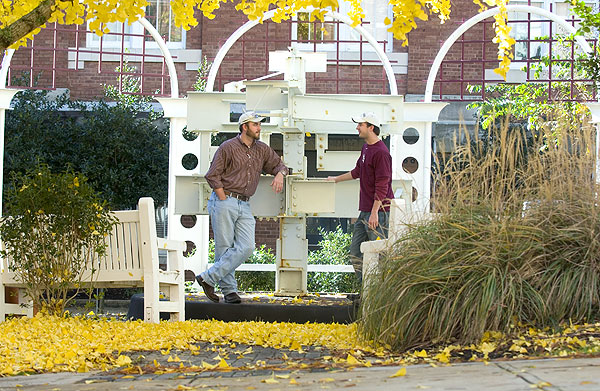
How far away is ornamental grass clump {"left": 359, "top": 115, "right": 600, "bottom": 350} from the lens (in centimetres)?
564

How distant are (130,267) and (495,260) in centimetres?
353

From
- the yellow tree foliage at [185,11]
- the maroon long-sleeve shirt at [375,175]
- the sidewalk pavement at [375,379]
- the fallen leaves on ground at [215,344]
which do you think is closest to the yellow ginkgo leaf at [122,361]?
the fallen leaves on ground at [215,344]

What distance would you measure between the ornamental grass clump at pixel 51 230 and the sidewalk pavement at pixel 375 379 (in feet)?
8.08

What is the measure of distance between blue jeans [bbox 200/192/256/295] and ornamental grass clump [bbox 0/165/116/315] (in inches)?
53.6

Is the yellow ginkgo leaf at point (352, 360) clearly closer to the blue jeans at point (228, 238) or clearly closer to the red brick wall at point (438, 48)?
the blue jeans at point (228, 238)

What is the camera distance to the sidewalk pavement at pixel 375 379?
4.29 m

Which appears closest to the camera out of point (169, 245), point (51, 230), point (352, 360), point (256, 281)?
point (352, 360)

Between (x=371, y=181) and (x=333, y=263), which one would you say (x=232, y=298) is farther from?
(x=333, y=263)

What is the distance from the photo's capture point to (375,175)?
8.79 metres

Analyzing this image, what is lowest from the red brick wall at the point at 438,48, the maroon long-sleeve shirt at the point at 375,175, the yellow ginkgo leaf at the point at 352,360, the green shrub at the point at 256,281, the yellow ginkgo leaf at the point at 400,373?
the green shrub at the point at 256,281

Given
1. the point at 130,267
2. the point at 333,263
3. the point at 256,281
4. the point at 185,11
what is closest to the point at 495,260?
the point at 130,267

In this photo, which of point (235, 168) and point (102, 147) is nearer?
point (235, 168)

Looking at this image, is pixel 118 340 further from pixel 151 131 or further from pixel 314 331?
pixel 151 131

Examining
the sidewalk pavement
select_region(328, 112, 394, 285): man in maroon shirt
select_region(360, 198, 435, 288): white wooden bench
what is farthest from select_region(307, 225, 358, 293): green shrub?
the sidewalk pavement
